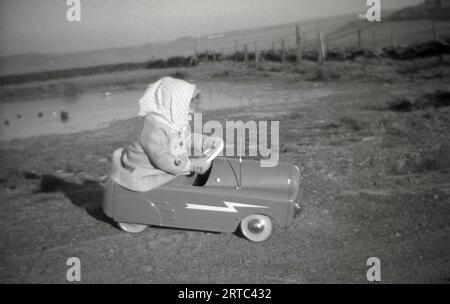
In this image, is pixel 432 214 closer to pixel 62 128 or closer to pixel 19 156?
pixel 19 156

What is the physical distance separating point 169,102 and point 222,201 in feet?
3.21

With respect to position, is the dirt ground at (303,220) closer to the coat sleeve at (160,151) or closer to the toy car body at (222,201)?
Answer: the toy car body at (222,201)

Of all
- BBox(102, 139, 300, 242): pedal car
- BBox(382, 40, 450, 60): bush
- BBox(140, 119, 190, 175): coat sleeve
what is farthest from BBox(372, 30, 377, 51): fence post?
BBox(140, 119, 190, 175): coat sleeve

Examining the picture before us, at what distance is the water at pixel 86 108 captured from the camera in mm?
10227

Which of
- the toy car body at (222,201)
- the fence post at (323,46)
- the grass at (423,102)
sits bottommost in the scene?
the toy car body at (222,201)

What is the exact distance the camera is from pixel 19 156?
7.82 m

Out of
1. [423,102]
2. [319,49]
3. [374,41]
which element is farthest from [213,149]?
[374,41]

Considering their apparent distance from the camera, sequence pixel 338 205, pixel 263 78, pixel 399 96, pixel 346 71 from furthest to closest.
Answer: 1. pixel 263 78
2. pixel 346 71
3. pixel 399 96
4. pixel 338 205

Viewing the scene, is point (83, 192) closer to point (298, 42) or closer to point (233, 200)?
point (233, 200)

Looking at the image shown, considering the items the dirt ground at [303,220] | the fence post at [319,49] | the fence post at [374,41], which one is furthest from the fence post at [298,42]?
the dirt ground at [303,220]

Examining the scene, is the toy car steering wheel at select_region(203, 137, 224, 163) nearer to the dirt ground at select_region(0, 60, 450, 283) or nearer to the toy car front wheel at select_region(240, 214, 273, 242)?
the toy car front wheel at select_region(240, 214, 273, 242)
